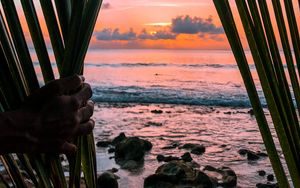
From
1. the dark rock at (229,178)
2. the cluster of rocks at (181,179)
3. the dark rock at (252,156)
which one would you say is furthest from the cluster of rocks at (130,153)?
the dark rock at (252,156)

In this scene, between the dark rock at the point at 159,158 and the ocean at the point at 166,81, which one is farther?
the ocean at the point at 166,81

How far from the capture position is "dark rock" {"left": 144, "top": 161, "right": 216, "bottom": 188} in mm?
5945

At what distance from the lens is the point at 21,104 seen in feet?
2.02

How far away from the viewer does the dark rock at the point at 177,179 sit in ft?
19.5

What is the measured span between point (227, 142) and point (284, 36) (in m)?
8.93

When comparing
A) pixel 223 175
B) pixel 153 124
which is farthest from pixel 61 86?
pixel 153 124

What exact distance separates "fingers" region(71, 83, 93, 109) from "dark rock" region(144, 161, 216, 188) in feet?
17.7

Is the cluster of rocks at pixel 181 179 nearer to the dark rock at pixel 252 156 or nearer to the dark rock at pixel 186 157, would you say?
the dark rock at pixel 186 157

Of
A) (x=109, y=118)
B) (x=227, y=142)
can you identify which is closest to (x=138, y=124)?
(x=109, y=118)

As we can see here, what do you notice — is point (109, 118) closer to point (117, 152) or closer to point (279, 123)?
point (117, 152)

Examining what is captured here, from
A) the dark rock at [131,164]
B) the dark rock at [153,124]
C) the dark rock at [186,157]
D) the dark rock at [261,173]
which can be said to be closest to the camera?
the dark rock at [261,173]

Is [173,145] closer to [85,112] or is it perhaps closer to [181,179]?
[181,179]

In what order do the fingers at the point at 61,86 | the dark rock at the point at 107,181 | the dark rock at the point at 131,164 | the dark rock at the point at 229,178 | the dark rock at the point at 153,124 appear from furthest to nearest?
the dark rock at the point at 153,124
the dark rock at the point at 131,164
the dark rock at the point at 229,178
the dark rock at the point at 107,181
the fingers at the point at 61,86

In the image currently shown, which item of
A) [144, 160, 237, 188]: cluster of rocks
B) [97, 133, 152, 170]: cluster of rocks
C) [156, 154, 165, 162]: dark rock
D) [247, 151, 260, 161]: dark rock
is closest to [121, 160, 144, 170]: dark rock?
[97, 133, 152, 170]: cluster of rocks
